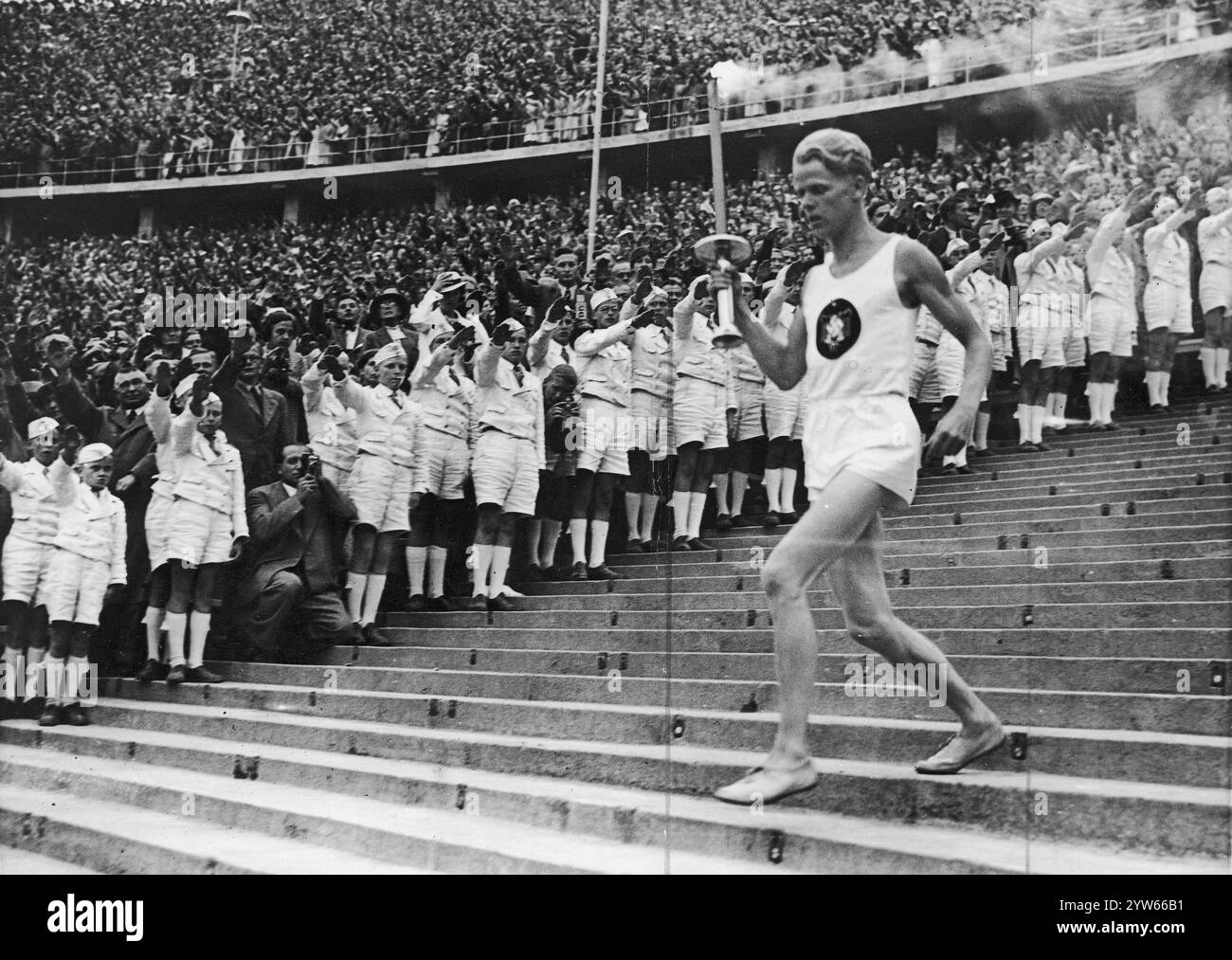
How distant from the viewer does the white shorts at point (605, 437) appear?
7.39m

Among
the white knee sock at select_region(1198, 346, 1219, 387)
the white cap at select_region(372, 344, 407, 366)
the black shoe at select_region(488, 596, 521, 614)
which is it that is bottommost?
the black shoe at select_region(488, 596, 521, 614)

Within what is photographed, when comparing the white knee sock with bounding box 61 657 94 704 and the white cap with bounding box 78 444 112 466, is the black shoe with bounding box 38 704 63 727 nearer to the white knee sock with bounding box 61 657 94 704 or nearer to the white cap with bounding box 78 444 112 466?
the white knee sock with bounding box 61 657 94 704

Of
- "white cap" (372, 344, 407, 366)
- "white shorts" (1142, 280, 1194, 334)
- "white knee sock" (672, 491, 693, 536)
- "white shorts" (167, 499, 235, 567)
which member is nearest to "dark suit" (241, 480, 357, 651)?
"white shorts" (167, 499, 235, 567)

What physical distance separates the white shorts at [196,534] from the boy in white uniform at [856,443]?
436cm

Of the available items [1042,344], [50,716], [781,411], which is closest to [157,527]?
[50,716]

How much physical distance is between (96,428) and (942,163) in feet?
16.1

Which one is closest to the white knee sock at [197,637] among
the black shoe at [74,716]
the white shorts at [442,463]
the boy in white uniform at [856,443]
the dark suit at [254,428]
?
the black shoe at [74,716]

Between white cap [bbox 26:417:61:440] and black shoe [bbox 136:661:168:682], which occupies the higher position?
white cap [bbox 26:417:61:440]

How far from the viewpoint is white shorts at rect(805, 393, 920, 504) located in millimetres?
3648

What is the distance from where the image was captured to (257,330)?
297 inches

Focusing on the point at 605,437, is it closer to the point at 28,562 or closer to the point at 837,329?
the point at 28,562

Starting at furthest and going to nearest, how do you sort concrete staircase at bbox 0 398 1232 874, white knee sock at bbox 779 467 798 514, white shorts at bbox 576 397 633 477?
white shorts at bbox 576 397 633 477 < white knee sock at bbox 779 467 798 514 < concrete staircase at bbox 0 398 1232 874

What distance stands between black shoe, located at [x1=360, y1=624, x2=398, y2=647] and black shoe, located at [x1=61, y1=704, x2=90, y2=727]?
4.84 ft

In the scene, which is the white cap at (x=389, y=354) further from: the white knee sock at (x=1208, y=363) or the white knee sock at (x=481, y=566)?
the white knee sock at (x=1208, y=363)
